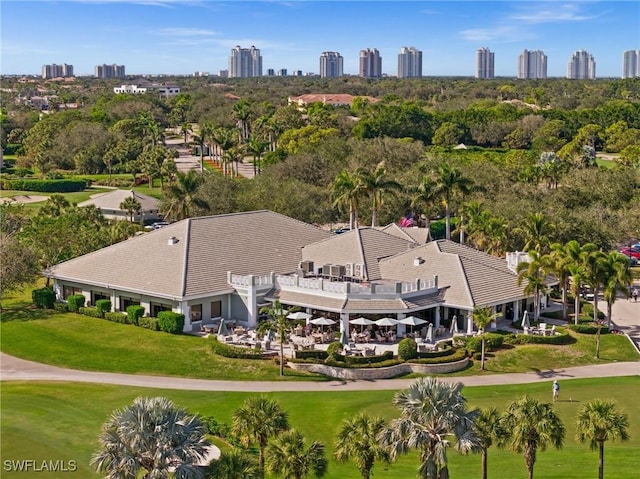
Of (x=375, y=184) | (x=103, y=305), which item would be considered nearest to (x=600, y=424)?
(x=103, y=305)

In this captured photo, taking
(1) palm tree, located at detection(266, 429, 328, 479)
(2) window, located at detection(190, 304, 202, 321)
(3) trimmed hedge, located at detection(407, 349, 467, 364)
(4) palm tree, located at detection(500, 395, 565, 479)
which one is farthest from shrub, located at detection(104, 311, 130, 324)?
(4) palm tree, located at detection(500, 395, 565, 479)

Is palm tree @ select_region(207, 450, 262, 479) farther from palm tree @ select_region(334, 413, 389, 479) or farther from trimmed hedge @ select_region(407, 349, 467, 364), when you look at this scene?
trimmed hedge @ select_region(407, 349, 467, 364)

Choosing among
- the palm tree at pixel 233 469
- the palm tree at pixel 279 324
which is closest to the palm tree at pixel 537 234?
the palm tree at pixel 279 324

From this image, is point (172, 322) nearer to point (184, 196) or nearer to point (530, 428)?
point (184, 196)

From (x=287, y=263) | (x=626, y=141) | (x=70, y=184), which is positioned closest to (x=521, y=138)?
(x=626, y=141)

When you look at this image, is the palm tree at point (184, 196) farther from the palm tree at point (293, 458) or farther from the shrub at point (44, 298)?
the palm tree at point (293, 458)

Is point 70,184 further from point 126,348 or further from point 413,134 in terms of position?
point 126,348
